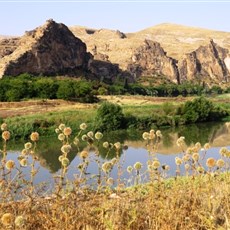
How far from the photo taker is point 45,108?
57094 mm

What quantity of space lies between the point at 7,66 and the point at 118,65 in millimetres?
75282

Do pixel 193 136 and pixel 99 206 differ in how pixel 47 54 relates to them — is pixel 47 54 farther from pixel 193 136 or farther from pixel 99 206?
pixel 99 206

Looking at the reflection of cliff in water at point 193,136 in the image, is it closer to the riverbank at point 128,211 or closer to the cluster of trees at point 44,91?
the cluster of trees at point 44,91

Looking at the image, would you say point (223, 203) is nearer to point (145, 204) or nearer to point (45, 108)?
point (145, 204)

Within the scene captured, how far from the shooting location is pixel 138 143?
36.1 meters

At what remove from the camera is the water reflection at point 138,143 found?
27.4 m

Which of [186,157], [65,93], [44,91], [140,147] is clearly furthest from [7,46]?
[186,157]

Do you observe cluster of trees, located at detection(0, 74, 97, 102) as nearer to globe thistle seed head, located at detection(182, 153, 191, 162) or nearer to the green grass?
the green grass

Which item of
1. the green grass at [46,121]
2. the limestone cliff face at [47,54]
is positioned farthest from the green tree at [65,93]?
the limestone cliff face at [47,54]

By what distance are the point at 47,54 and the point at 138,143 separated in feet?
355

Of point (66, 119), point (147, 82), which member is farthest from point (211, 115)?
point (147, 82)

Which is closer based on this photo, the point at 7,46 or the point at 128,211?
the point at 128,211

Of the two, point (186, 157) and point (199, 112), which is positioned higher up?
point (186, 157)

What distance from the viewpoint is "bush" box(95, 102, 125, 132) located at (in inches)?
1804
